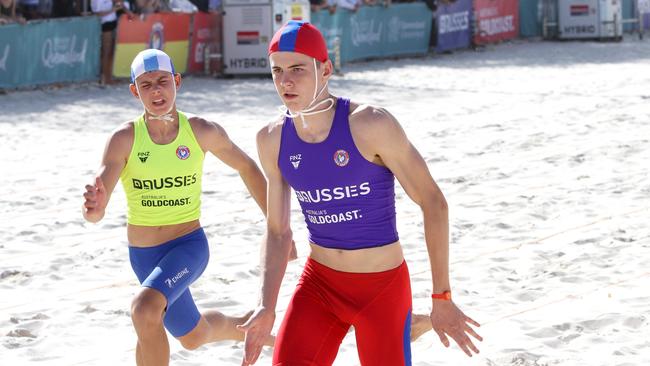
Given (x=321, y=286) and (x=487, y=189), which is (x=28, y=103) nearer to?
(x=487, y=189)

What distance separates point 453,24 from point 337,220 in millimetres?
22540

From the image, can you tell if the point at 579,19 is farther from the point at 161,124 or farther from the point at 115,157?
the point at 115,157

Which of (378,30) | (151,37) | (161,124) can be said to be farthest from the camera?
(378,30)

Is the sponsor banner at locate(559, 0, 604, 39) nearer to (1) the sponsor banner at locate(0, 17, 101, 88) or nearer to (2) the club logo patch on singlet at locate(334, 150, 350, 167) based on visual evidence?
(1) the sponsor banner at locate(0, 17, 101, 88)

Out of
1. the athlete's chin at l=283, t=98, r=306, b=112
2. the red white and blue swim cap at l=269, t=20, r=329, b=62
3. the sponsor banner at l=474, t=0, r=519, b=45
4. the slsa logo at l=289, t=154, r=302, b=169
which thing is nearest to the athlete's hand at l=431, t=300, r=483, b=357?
the slsa logo at l=289, t=154, r=302, b=169

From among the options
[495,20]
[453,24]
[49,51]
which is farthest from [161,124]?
[495,20]

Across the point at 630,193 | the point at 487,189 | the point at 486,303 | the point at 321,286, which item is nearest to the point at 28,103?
the point at 487,189

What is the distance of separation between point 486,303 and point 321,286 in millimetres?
2744

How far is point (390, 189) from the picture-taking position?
4.27m

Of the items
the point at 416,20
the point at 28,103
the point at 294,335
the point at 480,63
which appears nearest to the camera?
the point at 294,335

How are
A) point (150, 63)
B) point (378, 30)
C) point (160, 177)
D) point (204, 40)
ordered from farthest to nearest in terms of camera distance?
point (378, 30) < point (204, 40) < point (160, 177) < point (150, 63)

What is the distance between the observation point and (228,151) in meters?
5.53

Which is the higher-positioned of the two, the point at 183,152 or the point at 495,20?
the point at 183,152

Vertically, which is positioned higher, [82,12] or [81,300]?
[82,12]
